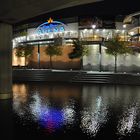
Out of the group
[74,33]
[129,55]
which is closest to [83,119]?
[129,55]

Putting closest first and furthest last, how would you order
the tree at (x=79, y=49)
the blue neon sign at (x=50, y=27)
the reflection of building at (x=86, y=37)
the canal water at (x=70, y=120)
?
the canal water at (x=70, y=120), the tree at (x=79, y=49), the reflection of building at (x=86, y=37), the blue neon sign at (x=50, y=27)

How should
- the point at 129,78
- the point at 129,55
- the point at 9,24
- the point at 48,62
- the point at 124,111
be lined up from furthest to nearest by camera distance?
1. the point at 48,62
2. the point at 129,55
3. the point at 129,78
4. the point at 9,24
5. the point at 124,111

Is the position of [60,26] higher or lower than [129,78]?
higher

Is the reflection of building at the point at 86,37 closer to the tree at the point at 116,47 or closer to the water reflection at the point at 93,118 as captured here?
Result: the tree at the point at 116,47

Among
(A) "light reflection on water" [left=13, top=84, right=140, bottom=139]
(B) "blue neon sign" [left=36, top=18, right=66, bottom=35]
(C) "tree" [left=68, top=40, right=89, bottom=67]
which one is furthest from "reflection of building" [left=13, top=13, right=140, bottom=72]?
(A) "light reflection on water" [left=13, top=84, right=140, bottom=139]

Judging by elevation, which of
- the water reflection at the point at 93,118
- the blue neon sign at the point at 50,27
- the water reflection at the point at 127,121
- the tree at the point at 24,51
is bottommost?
the water reflection at the point at 127,121

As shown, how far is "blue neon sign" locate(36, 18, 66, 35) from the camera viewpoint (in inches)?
2073

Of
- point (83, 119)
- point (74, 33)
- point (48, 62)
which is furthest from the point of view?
point (48, 62)

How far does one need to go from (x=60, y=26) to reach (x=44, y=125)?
139 ft

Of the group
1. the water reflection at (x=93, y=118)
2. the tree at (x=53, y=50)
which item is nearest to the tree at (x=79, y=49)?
the tree at (x=53, y=50)

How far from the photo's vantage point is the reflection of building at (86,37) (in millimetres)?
49031

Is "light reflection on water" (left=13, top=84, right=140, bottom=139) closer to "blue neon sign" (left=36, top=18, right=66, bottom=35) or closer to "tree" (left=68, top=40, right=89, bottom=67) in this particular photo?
"tree" (left=68, top=40, right=89, bottom=67)

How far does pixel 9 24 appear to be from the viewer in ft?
64.8

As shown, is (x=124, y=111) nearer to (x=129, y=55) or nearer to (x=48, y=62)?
(x=129, y=55)
